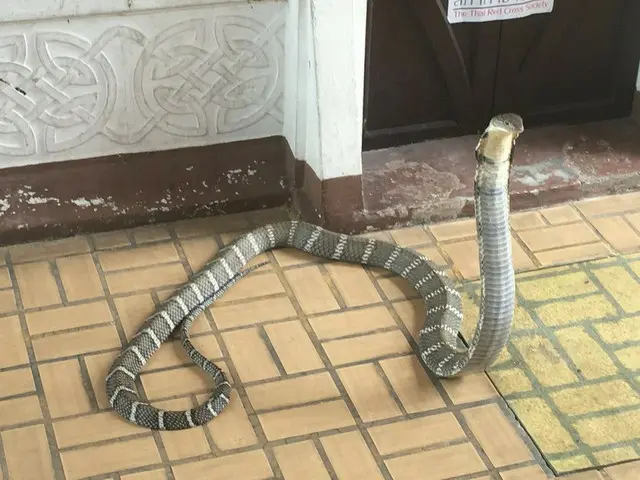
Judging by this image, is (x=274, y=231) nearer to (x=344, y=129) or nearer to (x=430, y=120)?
(x=344, y=129)

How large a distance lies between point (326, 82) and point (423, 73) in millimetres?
738

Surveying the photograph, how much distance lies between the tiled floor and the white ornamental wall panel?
0.38 meters

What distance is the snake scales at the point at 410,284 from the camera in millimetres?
2893

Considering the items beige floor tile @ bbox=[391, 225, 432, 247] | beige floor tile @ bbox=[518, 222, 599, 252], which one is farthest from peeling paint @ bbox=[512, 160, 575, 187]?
beige floor tile @ bbox=[391, 225, 432, 247]

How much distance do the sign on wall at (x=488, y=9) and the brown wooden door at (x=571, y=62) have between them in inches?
3.3

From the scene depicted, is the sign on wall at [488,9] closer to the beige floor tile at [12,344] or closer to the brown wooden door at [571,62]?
the brown wooden door at [571,62]

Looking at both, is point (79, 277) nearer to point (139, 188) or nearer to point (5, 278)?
point (5, 278)

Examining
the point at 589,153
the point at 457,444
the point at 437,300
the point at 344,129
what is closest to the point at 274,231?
the point at 344,129

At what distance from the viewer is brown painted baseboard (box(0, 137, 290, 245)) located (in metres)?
3.83

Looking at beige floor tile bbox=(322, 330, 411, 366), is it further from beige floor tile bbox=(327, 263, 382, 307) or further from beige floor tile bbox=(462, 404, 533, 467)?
beige floor tile bbox=(462, 404, 533, 467)

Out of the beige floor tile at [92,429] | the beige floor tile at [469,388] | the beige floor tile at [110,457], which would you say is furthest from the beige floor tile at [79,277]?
the beige floor tile at [469,388]

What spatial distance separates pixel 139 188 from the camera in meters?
3.96

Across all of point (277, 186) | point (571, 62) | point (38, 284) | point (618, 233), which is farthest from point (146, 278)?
point (571, 62)

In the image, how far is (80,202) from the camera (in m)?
3.90
